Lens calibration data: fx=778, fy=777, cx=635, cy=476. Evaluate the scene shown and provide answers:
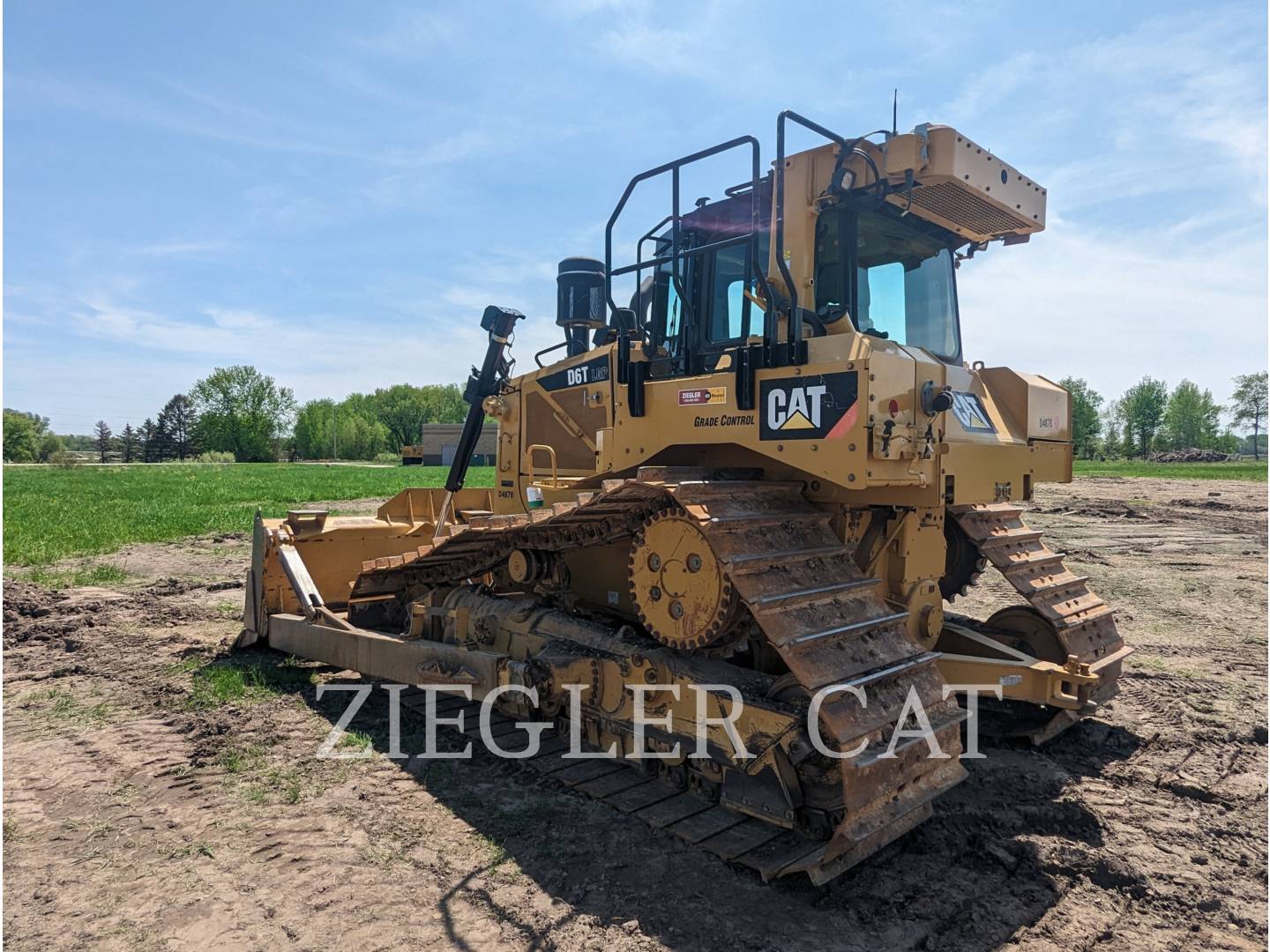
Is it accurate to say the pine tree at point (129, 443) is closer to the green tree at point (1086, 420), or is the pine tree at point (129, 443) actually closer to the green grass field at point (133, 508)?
the green grass field at point (133, 508)

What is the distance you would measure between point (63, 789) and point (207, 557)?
9.22 meters

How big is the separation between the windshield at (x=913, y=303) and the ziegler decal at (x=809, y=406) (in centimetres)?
85

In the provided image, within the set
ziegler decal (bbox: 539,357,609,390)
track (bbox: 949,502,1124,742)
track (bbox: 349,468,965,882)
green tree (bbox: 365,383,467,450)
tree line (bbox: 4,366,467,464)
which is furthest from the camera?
green tree (bbox: 365,383,467,450)

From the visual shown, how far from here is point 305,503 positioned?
23.4 metres

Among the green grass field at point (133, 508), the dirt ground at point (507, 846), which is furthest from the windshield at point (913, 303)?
the green grass field at point (133, 508)

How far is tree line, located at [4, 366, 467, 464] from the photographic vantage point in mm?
92188

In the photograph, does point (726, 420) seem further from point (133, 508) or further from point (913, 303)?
point (133, 508)

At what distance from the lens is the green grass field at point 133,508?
13.7 metres

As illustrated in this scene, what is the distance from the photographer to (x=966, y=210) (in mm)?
4707

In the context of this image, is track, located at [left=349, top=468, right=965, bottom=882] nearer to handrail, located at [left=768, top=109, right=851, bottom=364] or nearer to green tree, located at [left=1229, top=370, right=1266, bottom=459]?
handrail, located at [left=768, top=109, right=851, bottom=364]

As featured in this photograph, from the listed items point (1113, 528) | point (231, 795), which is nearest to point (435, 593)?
point (231, 795)

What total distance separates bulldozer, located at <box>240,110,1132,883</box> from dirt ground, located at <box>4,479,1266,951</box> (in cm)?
27

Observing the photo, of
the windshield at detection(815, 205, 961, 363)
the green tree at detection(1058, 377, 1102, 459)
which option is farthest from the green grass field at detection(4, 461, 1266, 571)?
the green tree at detection(1058, 377, 1102, 459)

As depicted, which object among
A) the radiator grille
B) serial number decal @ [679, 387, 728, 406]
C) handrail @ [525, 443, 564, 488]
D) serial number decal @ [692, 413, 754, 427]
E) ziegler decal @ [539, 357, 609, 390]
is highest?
the radiator grille
